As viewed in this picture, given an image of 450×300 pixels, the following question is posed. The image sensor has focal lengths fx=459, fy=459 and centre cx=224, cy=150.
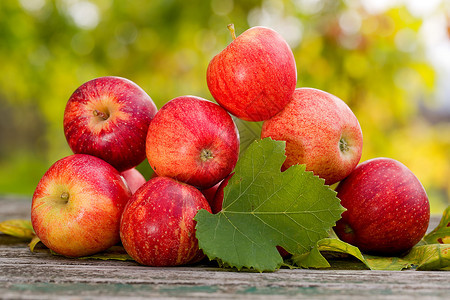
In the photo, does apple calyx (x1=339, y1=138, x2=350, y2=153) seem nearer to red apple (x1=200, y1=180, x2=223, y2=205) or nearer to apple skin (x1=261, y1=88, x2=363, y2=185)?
apple skin (x1=261, y1=88, x2=363, y2=185)

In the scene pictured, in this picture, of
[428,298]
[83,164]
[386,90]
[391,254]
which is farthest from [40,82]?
[428,298]

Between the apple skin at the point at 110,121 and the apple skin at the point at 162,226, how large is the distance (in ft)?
0.64

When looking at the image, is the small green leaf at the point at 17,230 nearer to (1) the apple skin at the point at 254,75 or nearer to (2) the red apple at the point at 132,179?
(2) the red apple at the point at 132,179

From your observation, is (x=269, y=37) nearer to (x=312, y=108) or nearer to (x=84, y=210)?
(x=312, y=108)

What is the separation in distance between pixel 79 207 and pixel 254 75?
0.51 m

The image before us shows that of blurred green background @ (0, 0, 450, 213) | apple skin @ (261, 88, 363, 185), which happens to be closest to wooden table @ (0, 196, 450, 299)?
apple skin @ (261, 88, 363, 185)

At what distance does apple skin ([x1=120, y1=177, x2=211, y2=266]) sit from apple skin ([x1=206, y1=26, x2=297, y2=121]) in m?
0.26

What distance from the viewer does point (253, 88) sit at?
1.10 m

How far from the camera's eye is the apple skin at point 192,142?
106 cm

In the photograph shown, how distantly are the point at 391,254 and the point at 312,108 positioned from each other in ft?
1.42

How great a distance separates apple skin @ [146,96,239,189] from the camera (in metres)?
1.06

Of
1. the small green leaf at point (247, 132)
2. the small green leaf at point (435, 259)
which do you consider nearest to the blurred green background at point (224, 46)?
the small green leaf at point (247, 132)

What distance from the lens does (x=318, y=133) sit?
1117 millimetres

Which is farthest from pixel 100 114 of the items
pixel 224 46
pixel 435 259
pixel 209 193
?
pixel 224 46
